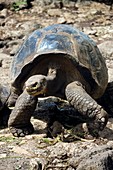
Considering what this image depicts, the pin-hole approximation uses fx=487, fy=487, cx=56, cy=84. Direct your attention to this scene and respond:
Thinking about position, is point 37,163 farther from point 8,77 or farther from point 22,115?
point 8,77

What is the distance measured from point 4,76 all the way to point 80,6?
4.22 m

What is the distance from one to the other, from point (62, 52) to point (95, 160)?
1339 millimetres

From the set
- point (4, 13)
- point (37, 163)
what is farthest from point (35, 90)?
point (4, 13)

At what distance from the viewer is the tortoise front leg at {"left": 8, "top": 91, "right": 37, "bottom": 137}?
4.03 meters

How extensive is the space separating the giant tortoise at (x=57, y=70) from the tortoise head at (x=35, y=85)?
1cm

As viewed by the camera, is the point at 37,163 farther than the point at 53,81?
No

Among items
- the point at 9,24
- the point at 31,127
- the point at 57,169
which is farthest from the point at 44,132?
the point at 9,24

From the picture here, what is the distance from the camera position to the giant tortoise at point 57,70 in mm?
4055

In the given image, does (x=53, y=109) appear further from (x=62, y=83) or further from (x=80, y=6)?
(x=80, y=6)

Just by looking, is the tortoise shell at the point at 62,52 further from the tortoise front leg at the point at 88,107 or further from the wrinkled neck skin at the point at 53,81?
the tortoise front leg at the point at 88,107

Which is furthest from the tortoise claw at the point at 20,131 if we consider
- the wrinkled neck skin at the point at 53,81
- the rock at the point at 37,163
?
the rock at the point at 37,163

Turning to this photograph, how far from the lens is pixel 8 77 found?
627 centimetres

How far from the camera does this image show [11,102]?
485 centimetres

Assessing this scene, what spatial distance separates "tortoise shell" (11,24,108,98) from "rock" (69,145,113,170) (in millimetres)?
1079
